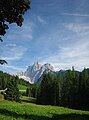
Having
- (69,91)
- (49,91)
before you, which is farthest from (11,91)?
(69,91)

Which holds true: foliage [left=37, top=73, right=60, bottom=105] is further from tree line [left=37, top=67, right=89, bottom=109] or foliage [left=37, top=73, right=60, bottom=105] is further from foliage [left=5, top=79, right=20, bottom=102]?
foliage [left=5, top=79, right=20, bottom=102]

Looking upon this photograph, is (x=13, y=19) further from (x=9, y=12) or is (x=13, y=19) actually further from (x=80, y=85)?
(x=80, y=85)

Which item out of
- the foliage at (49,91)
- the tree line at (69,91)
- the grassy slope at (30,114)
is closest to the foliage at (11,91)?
the foliage at (49,91)

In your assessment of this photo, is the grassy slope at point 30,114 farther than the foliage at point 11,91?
No

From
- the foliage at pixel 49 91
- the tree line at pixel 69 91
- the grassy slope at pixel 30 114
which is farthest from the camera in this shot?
the foliage at pixel 49 91

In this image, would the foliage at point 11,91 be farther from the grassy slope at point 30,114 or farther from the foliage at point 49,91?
the grassy slope at point 30,114

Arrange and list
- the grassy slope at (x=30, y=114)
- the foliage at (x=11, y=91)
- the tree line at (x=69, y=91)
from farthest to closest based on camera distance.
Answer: the foliage at (x=11, y=91)
the tree line at (x=69, y=91)
the grassy slope at (x=30, y=114)

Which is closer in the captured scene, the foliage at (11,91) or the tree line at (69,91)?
the tree line at (69,91)

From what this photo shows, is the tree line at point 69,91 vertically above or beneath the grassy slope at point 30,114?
above

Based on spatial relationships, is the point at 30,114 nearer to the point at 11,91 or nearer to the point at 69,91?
the point at 11,91

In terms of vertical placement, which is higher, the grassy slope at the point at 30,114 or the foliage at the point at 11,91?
the foliage at the point at 11,91

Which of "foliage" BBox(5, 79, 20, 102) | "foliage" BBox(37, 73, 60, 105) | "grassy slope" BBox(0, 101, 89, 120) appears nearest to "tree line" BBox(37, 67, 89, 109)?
"foliage" BBox(37, 73, 60, 105)

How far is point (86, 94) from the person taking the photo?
3893 inches

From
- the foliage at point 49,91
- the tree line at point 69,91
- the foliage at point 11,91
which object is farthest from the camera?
the foliage at point 49,91
